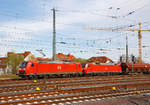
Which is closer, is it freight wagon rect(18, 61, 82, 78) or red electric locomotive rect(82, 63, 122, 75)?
freight wagon rect(18, 61, 82, 78)

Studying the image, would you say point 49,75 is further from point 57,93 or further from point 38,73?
point 57,93

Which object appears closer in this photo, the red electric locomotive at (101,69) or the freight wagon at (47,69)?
the freight wagon at (47,69)

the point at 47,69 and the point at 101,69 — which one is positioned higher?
the point at 47,69

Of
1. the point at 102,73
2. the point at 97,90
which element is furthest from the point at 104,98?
the point at 102,73

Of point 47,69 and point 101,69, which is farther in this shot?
point 101,69

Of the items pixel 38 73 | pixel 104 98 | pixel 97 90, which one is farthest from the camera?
pixel 38 73

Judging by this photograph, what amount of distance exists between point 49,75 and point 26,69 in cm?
519

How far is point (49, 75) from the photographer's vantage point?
30.7m

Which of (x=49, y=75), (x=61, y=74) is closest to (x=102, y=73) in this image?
(x=61, y=74)

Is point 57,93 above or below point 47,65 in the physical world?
below

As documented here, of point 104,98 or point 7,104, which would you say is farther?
point 104,98

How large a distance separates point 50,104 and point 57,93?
365cm

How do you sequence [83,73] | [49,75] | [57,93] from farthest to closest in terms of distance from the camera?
[83,73], [49,75], [57,93]

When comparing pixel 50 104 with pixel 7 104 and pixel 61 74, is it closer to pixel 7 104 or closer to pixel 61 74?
pixel 7 104
